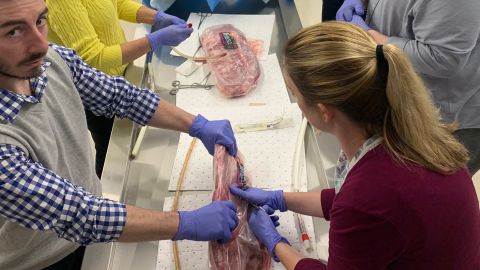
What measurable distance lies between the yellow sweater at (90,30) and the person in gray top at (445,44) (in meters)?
0.90

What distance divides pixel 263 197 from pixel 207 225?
219 millimetres

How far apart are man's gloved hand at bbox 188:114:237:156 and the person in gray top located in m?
0.56

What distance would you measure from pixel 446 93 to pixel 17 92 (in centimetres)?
120

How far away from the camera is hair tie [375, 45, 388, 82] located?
78 centimetres

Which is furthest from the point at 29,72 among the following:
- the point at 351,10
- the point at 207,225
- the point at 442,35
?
the point at 351,10

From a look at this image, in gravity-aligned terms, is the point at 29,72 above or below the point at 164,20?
above

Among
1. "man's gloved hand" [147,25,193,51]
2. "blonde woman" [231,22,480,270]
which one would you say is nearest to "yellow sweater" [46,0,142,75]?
"man's gloved hand" [147,25,193,51]

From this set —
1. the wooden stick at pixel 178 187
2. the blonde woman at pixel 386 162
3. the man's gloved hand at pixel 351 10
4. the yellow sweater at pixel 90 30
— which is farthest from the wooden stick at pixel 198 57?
the blonde woman at pixel 386 162

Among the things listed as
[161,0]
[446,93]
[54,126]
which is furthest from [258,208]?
[161,0]

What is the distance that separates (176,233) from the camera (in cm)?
97

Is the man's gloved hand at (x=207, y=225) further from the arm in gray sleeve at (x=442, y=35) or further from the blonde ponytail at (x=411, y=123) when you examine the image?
the arm in gray sleeve at (x=442, y=35)

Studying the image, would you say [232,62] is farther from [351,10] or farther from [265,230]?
[265,230]

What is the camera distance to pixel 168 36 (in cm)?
157

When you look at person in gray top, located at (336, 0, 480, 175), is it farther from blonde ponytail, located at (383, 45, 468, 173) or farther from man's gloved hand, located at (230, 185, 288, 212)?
man's gloved hand, located at (230, 185, 288, 212)
